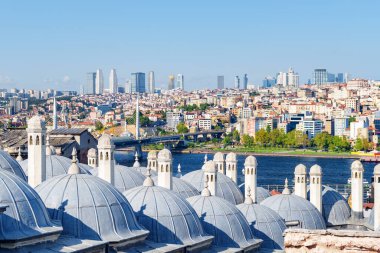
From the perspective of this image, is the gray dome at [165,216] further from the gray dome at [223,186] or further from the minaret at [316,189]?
the minaret at [316,189]

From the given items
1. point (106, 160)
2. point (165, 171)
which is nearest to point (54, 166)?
point (106, 160)

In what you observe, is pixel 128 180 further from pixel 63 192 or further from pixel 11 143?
pixel 11 143

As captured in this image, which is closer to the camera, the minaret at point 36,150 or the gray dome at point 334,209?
the minaret at point 36,150

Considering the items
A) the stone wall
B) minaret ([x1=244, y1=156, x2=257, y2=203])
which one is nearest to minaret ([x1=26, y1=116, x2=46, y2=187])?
minaret ([x1=244, y1=156, x2=257, y2=203])

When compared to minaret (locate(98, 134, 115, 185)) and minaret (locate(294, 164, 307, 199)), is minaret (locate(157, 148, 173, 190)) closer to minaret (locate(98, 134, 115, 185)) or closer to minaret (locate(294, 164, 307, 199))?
minaret (locate(98, 134, 115, 185))

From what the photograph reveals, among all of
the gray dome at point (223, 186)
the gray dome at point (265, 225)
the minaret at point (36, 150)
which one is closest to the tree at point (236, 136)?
the gray dome at point (223, 186)
